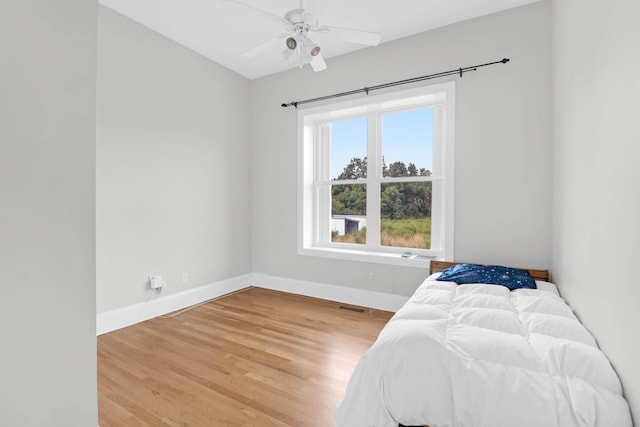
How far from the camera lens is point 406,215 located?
3492 mm

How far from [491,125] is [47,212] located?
3.20m

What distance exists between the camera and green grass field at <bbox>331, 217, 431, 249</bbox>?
3396 millimetres

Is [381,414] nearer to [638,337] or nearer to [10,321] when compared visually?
[638,337]

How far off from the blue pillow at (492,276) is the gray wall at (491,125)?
39 cm

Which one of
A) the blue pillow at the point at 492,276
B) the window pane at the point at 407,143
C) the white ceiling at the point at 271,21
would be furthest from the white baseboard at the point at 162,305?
the white ceiling at the point at 271,21

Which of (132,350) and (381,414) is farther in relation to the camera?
(132,350)

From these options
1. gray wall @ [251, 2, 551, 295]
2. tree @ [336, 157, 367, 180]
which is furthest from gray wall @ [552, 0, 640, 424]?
tree @ [336, 157, 367, 180]

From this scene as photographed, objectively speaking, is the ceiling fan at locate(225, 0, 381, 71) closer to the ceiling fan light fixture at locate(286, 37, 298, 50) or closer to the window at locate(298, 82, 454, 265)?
the ceiling fan light fixture at locate(286, 37, 298, 50)

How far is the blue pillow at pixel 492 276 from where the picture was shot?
231cm

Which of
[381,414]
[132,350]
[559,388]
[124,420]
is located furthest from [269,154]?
[559,388]

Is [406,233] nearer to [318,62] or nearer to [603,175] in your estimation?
[318,62]

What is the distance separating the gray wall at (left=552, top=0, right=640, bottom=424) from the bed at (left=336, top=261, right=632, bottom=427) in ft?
0.38

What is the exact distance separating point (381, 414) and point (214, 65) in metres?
3.98

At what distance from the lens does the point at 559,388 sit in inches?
40.4
